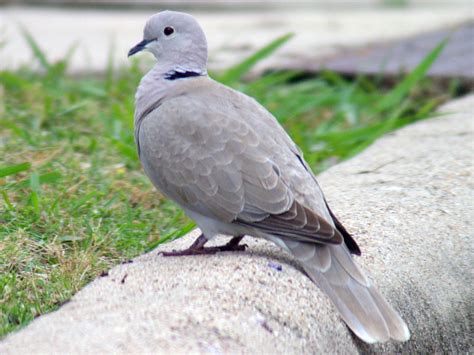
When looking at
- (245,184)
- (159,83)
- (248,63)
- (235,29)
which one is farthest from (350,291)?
(235,29)

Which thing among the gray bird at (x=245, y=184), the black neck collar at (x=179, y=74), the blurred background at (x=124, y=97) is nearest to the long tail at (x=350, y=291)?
the gray bird at (x=245, y=184)

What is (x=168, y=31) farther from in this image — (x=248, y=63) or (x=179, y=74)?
(x=248, y=63)

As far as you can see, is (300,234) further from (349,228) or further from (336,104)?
(336,104)

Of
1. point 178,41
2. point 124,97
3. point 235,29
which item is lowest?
point 235,29

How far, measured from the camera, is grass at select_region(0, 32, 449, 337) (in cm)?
318

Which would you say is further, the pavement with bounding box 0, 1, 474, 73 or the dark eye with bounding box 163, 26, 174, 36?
the pavement with bounding box 0, 1, 474, 73

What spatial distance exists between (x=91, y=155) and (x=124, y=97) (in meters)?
1.02

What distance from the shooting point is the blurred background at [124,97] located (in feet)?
11.2

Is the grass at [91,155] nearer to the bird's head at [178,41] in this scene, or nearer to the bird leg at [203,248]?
the bird leg at [203,248]

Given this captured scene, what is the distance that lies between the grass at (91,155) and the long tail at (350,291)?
745 millimetres

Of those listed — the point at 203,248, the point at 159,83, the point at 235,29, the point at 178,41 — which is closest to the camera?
the point at 203,248

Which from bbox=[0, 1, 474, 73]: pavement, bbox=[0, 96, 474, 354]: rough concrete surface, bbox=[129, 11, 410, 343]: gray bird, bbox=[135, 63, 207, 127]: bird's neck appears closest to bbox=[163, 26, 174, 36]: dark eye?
bbox=[135, 63, 207, 127]: bird's neck

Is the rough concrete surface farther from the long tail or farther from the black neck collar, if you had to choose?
the black neck collar

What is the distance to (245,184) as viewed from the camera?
306 cm
